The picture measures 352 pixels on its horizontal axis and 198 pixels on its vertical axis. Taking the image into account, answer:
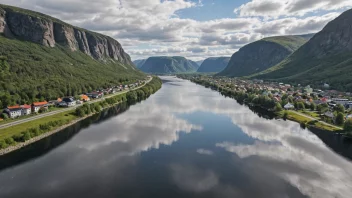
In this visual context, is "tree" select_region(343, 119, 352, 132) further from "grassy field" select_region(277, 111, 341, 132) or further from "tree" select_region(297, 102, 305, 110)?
"tree" select_region(297, 102, 305, 110)

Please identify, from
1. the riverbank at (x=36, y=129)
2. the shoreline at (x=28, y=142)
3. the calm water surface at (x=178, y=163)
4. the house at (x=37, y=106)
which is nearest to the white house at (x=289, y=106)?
the calm water surface at (x=178, y=163)

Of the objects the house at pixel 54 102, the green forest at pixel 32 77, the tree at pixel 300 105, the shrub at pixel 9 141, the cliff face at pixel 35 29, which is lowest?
the house at pixel 54 102

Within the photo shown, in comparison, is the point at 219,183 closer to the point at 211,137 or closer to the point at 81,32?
the point at 211,137

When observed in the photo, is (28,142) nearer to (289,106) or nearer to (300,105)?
(289,106)

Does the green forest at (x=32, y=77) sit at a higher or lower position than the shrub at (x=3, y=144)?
higher

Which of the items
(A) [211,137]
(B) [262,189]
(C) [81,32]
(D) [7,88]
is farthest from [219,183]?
(C) [81,32]

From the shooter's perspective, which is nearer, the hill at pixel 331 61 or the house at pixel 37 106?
the house at pixel 37 106

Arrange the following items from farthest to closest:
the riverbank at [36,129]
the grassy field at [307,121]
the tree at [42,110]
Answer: the tree at [42,110], the grassy field at [307,121], the riverbank at [36,129]

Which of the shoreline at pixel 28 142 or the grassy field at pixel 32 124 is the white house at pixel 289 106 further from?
the shoreline at pixel 28 142

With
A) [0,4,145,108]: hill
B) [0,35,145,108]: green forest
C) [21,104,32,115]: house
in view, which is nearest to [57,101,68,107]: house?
[0,35,145,108]: green forest
